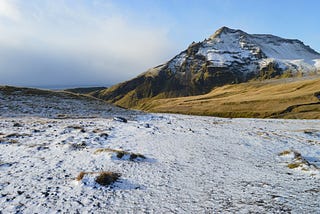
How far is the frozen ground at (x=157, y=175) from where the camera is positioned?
327 inches

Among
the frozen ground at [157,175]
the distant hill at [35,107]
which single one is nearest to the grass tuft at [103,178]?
the frozen ground at [157,175]

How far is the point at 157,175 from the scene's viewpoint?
11.2m

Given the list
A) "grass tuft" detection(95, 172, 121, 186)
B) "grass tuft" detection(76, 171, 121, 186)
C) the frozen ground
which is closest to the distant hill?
the frozen ground

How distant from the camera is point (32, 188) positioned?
9.23 m

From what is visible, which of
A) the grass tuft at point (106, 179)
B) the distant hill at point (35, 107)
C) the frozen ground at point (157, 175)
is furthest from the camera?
the distant hill at point (35, 107)

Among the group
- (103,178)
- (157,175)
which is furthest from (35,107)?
(157,175)

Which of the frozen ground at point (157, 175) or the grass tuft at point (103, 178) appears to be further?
the grass tuft at point (103, 178)

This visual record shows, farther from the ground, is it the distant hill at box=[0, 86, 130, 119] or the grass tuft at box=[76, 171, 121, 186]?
the distant hill at box=[0, 86, 130, 119]

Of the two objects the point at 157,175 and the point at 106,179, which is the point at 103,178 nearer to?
the point at 106,179

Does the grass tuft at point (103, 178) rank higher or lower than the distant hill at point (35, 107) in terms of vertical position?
lower

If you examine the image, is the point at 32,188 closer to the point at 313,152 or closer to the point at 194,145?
the point at 194,145

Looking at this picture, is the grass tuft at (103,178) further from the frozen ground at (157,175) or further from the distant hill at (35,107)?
the distant hill at (35,107)

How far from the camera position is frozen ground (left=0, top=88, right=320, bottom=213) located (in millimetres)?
8312

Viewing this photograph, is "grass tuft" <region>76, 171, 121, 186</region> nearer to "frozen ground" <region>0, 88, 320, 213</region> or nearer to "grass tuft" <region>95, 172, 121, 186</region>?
Result: "grass tuft" <region>95, 172, 121, 186</region>
